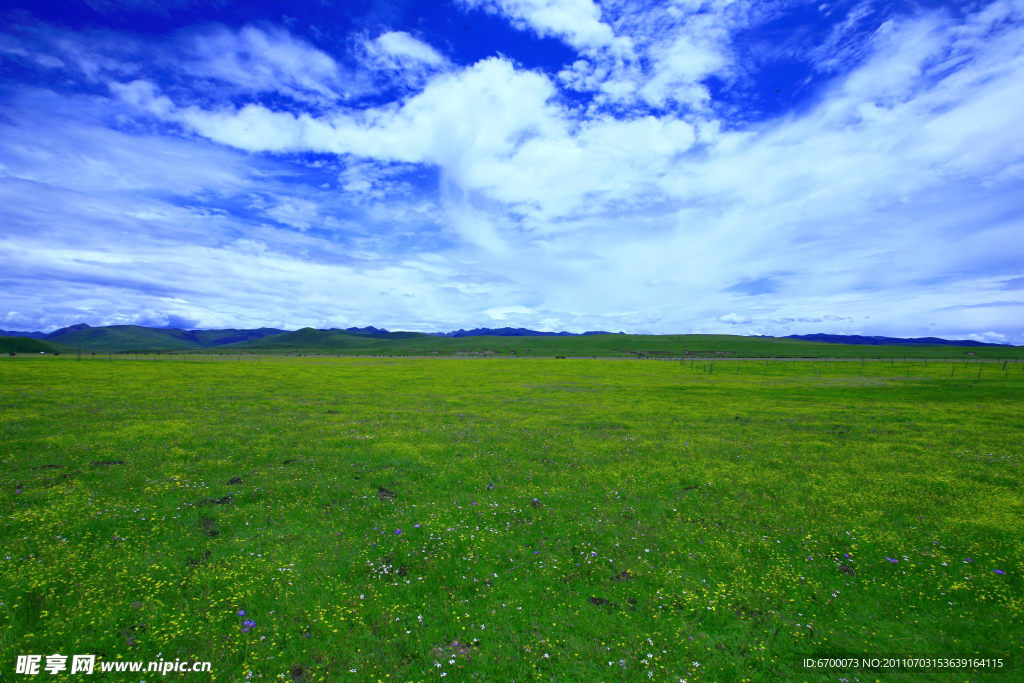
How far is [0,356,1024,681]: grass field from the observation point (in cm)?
807

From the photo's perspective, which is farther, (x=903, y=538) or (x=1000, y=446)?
(x=1000, y=446)

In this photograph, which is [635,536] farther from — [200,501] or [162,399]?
[162,399]

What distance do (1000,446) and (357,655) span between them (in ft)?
108

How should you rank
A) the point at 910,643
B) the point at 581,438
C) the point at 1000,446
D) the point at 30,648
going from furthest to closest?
the point at 581,438 < the point at 1000,446 < the point at 910,643 < the point at 30,648

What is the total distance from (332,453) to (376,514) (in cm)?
776

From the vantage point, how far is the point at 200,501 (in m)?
14.1

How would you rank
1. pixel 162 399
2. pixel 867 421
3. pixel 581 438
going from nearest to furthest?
pixel 581 438, pixel 867 421, pixel 162 399

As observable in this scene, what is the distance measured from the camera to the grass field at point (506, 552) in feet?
26.5

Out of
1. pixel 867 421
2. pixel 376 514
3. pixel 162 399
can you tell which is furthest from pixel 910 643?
pixel 162 399

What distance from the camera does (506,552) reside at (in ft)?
37.9

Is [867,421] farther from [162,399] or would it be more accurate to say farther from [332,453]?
[162,399]

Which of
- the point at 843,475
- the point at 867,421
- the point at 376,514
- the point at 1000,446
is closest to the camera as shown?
the point at 376,514

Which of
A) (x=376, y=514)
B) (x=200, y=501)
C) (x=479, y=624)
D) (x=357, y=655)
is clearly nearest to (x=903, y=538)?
(x=479, y=624)

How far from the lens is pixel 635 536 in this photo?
12492 mm
